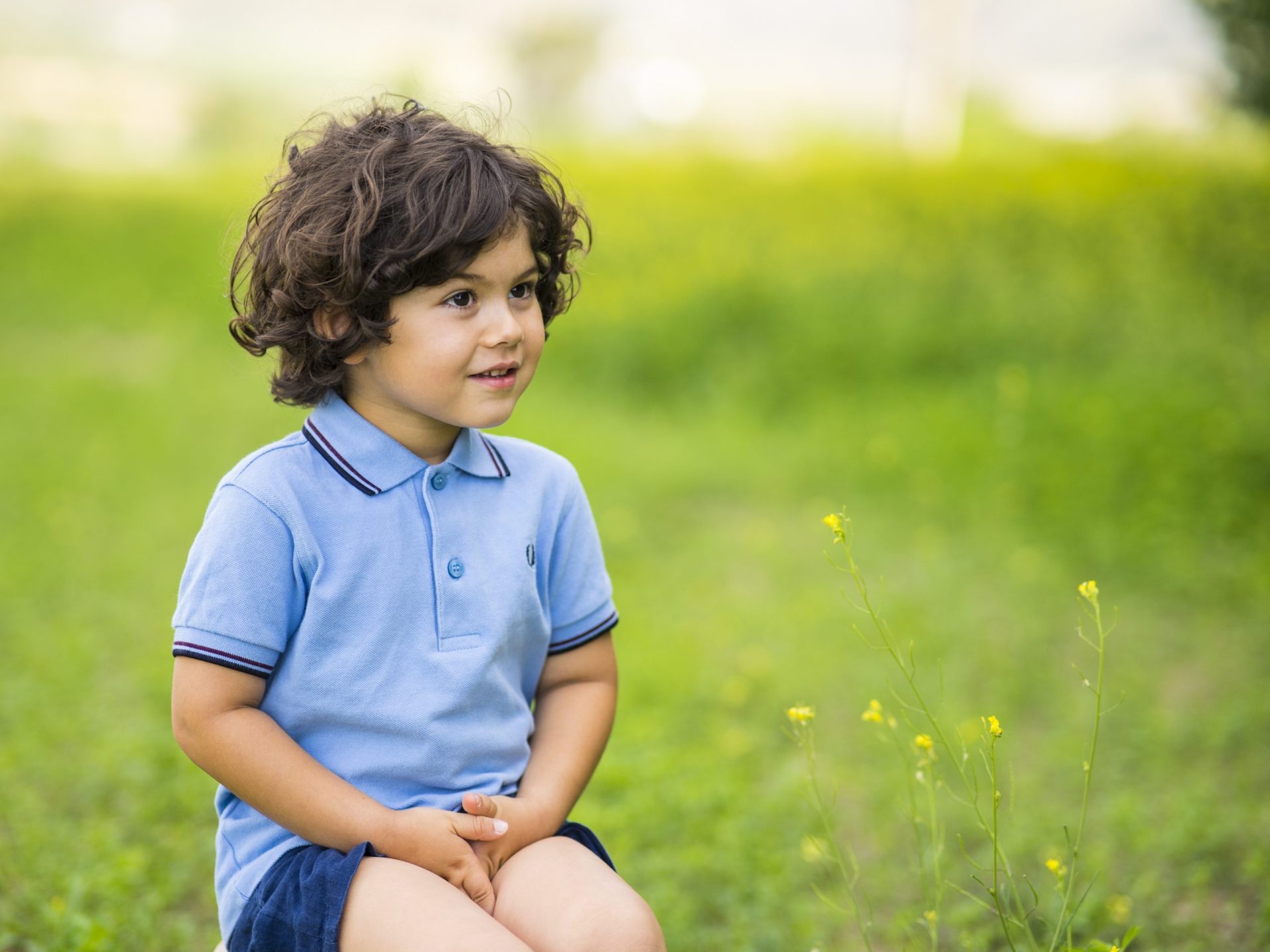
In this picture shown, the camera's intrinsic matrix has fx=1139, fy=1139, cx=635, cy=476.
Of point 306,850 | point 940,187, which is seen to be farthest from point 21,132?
point 306,850

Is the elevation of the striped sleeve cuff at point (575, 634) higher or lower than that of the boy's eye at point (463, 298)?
lower

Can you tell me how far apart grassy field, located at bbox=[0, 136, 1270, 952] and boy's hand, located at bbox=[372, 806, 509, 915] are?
0.54 meters

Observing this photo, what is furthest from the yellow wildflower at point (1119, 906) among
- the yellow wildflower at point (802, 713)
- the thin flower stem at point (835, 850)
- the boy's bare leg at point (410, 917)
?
the boy's bare leg at point (410, 917)

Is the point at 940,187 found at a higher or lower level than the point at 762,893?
higher

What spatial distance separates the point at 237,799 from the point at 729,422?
5.03 m

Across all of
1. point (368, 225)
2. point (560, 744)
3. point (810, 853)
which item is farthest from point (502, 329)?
point (810, 853)

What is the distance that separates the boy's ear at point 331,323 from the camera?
1487mm

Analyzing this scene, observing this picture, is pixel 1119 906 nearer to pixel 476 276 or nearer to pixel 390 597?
pixel 390 597

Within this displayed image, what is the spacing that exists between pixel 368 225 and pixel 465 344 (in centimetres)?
19

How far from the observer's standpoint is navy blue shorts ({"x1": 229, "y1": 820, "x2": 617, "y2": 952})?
1292mm

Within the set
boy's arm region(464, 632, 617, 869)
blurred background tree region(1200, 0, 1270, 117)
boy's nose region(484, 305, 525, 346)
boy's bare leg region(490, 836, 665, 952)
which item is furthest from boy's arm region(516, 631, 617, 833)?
blurred background tree region(1200, 0, 1270, 117)

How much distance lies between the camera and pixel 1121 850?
262cm

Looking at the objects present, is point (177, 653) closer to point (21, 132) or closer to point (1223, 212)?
point (1223, 212)

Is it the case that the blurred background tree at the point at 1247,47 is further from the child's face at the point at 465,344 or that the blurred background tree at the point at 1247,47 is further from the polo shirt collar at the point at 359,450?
the polo shirt collar at the point at 359,450
